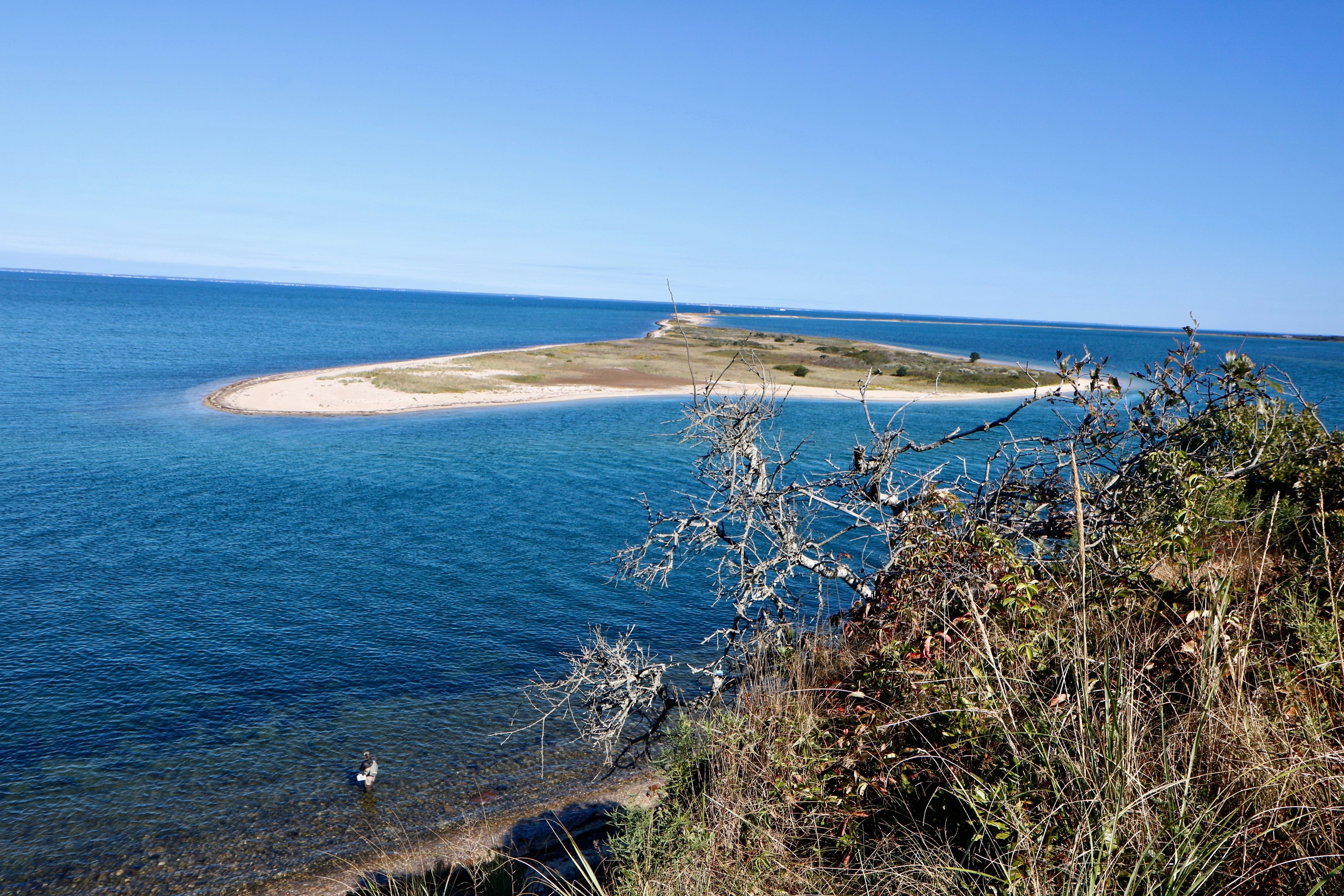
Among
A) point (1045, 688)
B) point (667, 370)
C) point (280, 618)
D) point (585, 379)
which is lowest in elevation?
point (280, 618)

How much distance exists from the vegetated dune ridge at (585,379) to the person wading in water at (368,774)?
79.6 ft

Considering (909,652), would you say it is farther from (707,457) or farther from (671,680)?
(671,680)

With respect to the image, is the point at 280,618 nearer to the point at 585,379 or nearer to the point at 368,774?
the point at 368,774

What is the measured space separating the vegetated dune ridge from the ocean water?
5072mm

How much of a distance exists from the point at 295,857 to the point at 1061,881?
9.58 metres

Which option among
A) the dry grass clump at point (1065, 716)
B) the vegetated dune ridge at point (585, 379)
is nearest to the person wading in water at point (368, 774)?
the dry grass clump at point (1065, 716)

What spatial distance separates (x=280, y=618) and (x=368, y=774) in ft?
22.4

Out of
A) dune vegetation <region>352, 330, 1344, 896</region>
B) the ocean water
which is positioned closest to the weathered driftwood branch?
dune vegetation <region>352, 330, 1344, 896</region>

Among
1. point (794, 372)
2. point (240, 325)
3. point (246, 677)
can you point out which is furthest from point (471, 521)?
point (240, 325)

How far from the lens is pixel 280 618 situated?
16.7m

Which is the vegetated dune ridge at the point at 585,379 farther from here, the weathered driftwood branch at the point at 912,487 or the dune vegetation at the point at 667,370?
the weathered driftwood branch at the point at 912,487

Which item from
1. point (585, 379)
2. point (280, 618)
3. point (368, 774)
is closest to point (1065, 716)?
point (368, 774)

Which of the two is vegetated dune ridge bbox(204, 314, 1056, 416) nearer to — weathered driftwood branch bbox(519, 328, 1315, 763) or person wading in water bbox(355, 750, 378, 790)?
weathered driftwood branch bbox(519, 328, 1315, 763)

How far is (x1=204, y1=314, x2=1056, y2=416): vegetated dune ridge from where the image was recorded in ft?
147
